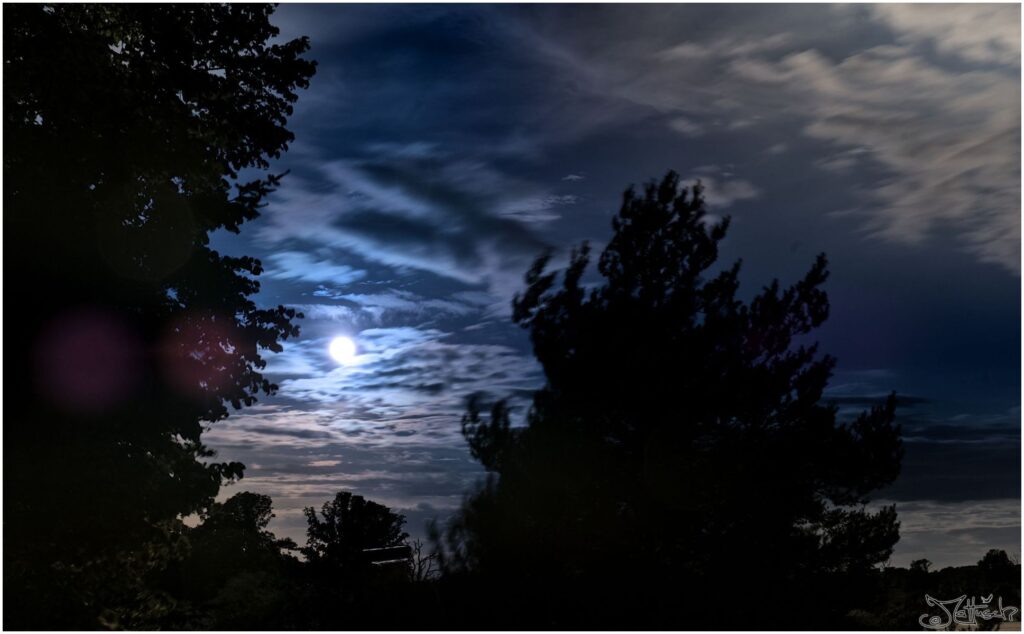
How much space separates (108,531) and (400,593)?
8.24 metres

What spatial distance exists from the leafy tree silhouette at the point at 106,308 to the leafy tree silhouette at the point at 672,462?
6121 millimetres

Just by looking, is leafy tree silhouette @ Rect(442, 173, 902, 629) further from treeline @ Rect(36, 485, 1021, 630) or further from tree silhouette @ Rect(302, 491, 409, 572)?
tree silhouette @ Rect(302, 491, 409, 572)

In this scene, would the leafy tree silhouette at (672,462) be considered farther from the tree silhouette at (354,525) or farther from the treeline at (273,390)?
the tree silhouette at (354,525)

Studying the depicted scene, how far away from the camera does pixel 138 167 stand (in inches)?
649

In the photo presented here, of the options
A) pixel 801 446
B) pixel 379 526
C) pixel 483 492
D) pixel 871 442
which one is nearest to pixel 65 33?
pixel 483 492

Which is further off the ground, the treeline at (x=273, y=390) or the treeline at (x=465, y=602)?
the treeline at (x=273, y=390)

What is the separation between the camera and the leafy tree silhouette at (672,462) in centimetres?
1786

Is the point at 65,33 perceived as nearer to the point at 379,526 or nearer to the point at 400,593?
the point at 400,593
